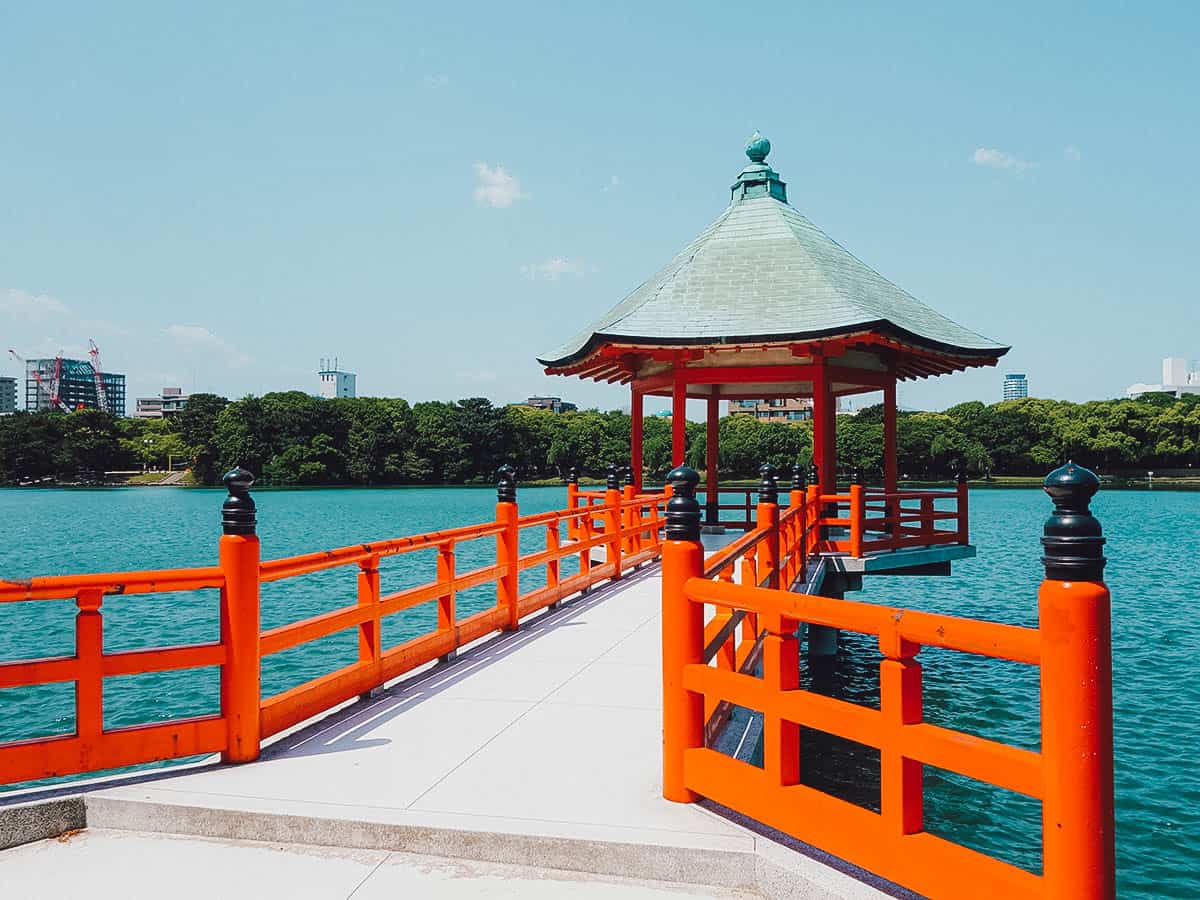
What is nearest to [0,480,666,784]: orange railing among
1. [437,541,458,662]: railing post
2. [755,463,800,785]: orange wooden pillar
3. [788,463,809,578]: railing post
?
[437,541,458,662]: railing post

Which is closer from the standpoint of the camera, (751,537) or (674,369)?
(751,537)

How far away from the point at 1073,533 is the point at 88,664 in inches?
155

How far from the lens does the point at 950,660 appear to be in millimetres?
15242

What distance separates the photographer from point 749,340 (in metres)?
12.8

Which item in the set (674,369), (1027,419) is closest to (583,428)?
(1027,419)

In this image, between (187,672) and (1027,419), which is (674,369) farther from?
(1027,419)

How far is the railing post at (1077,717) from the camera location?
2.46 meters

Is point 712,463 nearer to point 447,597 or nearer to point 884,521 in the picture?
point 884,521

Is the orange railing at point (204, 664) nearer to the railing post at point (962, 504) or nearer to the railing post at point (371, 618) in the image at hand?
the railing post at point (371, 618)

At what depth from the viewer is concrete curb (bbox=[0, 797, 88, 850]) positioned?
376 centimetres

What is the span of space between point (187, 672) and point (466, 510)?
147 ft

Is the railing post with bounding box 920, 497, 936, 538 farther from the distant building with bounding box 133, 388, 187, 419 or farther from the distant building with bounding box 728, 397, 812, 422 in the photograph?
the distant building with bounding box 133, 388, 187, 419

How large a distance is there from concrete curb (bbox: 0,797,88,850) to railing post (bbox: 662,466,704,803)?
250 centimetres

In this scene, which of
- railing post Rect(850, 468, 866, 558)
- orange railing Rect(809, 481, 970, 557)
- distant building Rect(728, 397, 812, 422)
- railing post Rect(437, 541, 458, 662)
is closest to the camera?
railing post Rect(437, 541, 458, 662)
